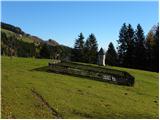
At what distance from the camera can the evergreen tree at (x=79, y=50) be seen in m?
111

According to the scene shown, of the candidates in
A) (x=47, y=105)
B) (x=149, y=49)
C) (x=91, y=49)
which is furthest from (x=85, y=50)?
(x=47, y=105)

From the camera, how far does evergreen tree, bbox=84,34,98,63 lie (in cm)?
10885

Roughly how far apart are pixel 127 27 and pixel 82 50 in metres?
16.1

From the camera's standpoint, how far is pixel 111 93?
35969 millimetres

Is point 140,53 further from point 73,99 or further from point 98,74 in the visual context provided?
point 73,99

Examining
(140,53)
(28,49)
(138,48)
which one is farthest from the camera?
(28,49)

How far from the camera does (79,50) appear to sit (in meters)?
114

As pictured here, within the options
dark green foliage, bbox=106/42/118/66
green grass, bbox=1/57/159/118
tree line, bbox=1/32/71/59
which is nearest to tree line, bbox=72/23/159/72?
dark green foliage, bbox=106/42/118/66

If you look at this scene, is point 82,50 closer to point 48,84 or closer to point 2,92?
point 48,84

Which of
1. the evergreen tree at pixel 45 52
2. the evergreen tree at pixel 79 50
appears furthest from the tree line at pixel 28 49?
→ the evergreen tree at pixel 79 50

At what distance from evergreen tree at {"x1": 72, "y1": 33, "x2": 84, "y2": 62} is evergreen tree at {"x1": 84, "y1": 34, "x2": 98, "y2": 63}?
4.42 feet

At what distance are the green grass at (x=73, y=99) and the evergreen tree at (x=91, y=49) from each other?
214ft

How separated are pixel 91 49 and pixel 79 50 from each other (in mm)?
3662

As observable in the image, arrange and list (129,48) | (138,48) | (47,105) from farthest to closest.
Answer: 1. (129,48)
2. (138,48)
3. (47,105)
